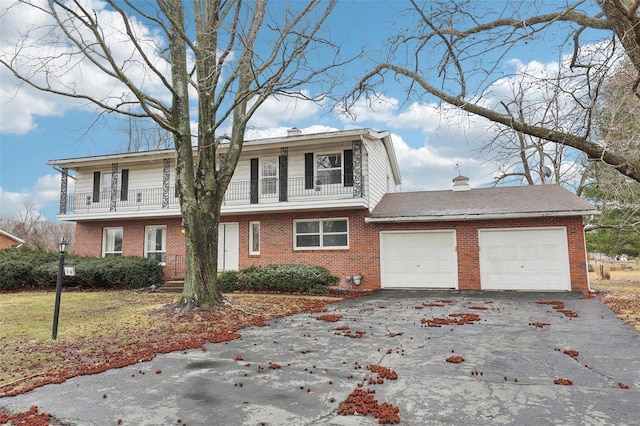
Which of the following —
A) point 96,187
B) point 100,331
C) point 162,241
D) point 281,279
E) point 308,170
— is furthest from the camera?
point 96,187

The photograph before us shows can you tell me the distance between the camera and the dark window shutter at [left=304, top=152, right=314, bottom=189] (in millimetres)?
15922

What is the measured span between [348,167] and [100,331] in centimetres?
1038

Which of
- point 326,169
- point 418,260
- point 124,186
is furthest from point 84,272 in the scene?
point 418,260

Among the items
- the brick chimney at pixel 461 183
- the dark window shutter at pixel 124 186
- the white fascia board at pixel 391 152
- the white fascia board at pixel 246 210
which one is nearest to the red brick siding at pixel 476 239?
the white fascia board at pixel 246 210

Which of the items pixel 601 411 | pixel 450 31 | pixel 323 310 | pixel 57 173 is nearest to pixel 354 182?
pixel 323 310

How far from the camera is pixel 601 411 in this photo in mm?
3600

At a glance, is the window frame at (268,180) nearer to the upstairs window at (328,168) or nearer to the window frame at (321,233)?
the window frame at (321,233)

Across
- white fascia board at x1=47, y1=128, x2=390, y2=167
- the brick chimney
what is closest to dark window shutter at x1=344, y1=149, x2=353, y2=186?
white fascia board at x1=47, y1=128, x2=390, y2=167

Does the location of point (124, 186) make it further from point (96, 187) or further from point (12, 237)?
point (12, 237)

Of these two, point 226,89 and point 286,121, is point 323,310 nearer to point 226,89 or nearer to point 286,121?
point 286,121

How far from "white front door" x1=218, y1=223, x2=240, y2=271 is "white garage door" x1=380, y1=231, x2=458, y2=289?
6.12 m

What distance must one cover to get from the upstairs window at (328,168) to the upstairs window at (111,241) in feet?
33.0

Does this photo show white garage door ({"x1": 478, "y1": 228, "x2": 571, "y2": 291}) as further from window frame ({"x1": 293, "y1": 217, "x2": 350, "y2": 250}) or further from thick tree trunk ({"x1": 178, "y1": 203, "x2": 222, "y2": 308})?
thick tree trunk ({"x1": 178, "y1": 203, "x2": 222, "y2": 308})

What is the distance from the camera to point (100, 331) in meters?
7.80
